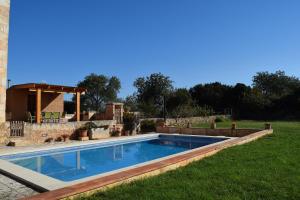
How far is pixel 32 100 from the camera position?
22.4 metres

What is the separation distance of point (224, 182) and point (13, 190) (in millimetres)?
4279

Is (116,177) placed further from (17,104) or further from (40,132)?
(17,104)

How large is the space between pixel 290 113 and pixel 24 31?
3242 centimetres

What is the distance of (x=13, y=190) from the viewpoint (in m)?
5.85

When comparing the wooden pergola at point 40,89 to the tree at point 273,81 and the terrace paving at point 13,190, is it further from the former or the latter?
the tree at point 273,81

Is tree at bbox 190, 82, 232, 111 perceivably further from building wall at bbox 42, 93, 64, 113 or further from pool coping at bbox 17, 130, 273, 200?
pool coping at bbox 17, 130, 273, 200

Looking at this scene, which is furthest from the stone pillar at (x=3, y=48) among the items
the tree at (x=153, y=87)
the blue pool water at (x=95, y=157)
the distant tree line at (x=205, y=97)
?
the tree at (x=153, y=87)

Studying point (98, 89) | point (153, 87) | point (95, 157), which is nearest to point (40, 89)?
point (95, 157)

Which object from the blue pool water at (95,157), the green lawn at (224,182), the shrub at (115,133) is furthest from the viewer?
the shrub at (115,133)

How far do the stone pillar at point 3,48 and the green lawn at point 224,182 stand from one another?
9.70 m

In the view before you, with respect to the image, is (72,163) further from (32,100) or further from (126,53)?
(126,53)

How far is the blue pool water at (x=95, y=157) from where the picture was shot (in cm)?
948

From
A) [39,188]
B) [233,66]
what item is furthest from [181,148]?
[233,66]

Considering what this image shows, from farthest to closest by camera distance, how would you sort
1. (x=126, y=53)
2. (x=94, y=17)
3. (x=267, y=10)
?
(x=126, y=53), (x=94, y=17), (x=267, y=10)
